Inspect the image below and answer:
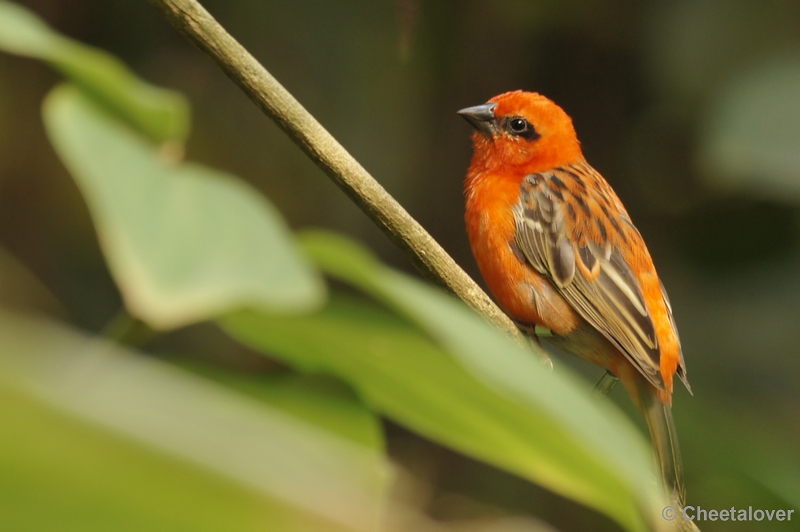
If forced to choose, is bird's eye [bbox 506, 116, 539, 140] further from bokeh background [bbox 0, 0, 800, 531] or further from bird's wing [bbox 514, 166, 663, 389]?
bokeh background [bbox 0, 0, 800, 531]

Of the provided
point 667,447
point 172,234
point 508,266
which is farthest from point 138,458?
point 508,266

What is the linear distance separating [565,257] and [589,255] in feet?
0.34

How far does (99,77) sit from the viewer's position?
2.00 feet

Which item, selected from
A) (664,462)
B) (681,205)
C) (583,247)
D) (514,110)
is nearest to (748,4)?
(681,205)

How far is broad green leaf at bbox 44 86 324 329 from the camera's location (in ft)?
1.57

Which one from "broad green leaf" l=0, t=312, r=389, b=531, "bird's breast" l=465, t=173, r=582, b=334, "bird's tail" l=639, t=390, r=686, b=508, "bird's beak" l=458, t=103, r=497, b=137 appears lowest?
"bird's tail" l=639, t=390, r=686, b=508

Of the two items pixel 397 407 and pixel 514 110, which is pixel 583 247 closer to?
pixel 514 110

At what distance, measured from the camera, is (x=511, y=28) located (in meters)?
5.02

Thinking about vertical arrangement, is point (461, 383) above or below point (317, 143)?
above

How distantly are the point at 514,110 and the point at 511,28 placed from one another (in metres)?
1.70

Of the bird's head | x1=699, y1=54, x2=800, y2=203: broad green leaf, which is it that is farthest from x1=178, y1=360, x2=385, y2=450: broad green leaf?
x1=699, y1=54, x2=800, y2=203: broad green leaf

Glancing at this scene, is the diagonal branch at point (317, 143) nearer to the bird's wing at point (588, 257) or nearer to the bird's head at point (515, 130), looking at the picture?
the bird's wing at point (588, 257)

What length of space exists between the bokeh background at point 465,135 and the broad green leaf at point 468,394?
3.35 metres

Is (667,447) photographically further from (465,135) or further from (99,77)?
(465,135)
